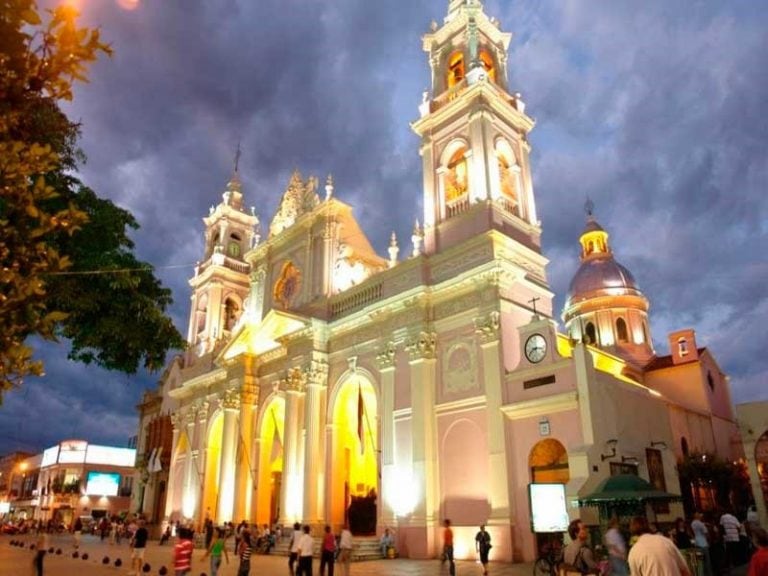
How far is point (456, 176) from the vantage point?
24.7 metres

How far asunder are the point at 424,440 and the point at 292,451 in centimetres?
729

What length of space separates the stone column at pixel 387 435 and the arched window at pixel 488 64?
13332 millimetres

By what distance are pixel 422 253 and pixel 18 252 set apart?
19.1 metres

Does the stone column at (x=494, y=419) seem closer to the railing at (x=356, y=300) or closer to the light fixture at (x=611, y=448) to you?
the light fixture at (x=611, y=448)

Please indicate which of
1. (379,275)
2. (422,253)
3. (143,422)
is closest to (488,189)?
(422,253)

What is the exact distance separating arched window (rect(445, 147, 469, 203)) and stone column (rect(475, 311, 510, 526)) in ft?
21.9

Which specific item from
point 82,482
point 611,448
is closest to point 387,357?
point 611,448

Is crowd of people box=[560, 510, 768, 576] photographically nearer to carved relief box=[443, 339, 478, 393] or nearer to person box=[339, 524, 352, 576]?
person box=[339, 524, 352, 576]

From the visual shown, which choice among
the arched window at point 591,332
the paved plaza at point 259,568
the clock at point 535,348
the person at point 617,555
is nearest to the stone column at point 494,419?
the clock at point 535,348

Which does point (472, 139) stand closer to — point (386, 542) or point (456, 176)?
point (456, 176)

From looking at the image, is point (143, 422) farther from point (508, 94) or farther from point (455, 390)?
point (508, 94)

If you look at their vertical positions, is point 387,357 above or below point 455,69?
below

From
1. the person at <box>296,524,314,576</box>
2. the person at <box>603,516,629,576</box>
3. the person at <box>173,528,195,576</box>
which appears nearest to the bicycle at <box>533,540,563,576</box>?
the person at <box>603,516,629,576</box>

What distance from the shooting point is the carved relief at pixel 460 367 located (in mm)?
19859
